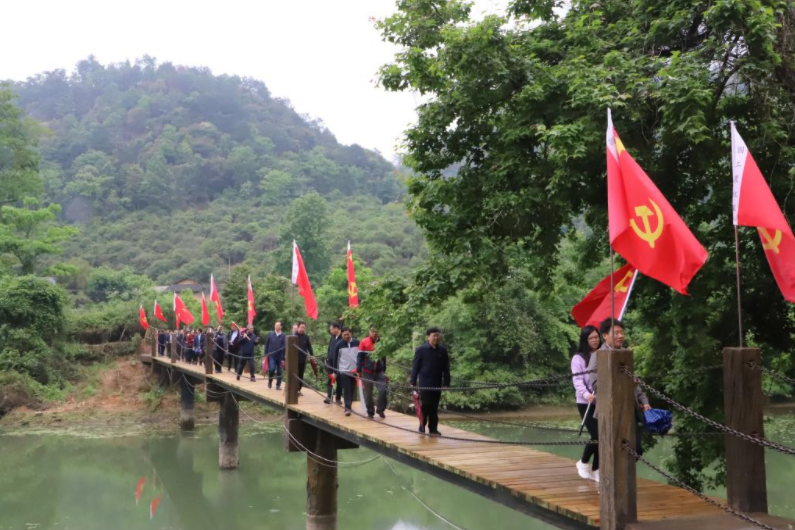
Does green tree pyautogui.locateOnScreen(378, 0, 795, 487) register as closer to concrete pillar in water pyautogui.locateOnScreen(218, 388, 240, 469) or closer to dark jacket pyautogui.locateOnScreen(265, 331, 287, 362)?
dark jacket pyautogui.locateOnScreen(265, 331, 287, 362)

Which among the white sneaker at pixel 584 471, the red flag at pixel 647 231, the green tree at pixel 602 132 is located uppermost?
the green tree at pixel 602 132

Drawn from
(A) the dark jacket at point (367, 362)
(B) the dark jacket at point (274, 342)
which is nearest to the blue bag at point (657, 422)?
(A) the dark jacket at point (367, 362)

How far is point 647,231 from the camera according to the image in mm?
5766

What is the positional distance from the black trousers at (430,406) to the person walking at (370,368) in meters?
1.12

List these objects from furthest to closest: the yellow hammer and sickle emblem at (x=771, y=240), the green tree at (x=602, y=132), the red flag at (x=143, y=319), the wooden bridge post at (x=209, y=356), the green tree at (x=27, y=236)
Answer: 1. the green tree at (x=27, y=236)
2. the red flag at (x=143, y=319)
3. the wooden bridge post at (x=209, y=356)
4. the green tree at (x=602, y=132)
5. the yellow hammer and sickle emblem at (x=771, y=240)

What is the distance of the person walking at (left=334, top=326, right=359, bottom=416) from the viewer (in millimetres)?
12039

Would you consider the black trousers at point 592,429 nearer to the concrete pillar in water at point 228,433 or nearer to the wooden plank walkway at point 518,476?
→ the wooden plank walkway at point 518,476

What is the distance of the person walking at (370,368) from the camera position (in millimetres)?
11211

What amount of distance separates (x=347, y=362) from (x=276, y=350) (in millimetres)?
3554

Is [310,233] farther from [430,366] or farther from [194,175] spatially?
[430,366]

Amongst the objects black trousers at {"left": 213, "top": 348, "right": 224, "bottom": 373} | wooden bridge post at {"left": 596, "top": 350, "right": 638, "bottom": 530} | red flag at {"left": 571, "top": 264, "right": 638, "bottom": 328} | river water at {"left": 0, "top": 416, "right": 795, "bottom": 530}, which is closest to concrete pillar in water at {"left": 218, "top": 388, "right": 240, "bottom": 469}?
river water at {"left": 0, "top": 416, "right": 795, "bottom": 530}

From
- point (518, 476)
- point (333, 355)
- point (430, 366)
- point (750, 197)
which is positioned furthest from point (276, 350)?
point (750, 197)

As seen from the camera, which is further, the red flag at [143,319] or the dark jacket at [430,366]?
the red flag at [143,319]

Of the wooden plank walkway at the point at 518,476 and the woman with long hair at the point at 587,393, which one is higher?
the woman with long hair at the point at 587,393
